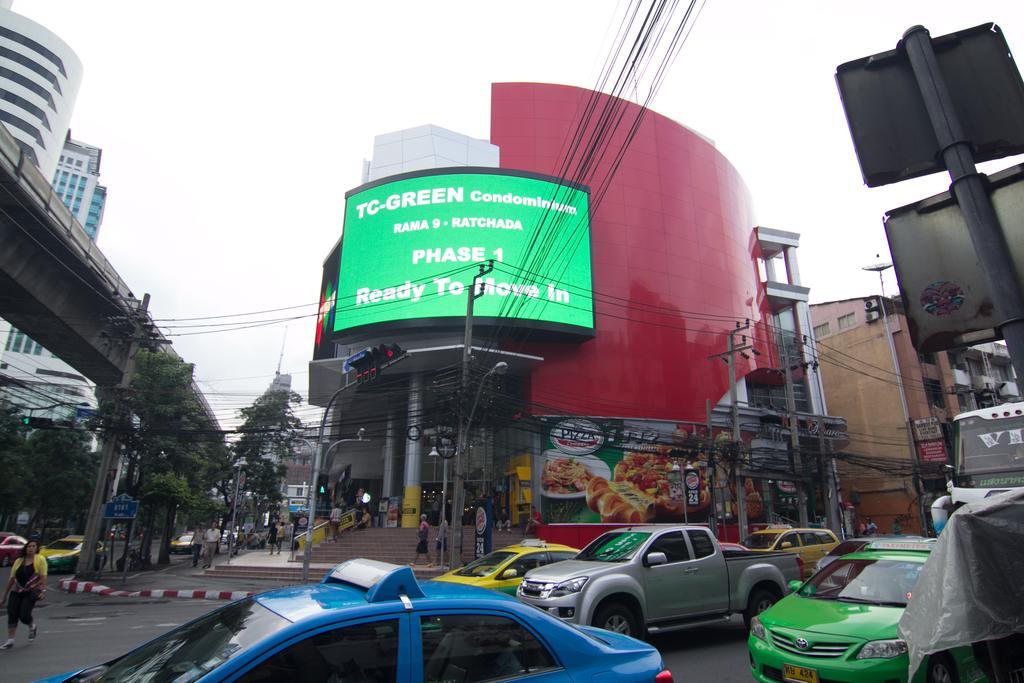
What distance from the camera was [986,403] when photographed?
39.3 metres

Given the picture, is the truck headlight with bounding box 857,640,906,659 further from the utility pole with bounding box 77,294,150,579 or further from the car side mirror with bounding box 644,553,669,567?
the utility pole with bounding box 77,294,150,579

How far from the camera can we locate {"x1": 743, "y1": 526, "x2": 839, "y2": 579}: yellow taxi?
14922mm

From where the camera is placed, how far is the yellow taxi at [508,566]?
412 inches

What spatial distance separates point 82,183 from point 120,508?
368 ft

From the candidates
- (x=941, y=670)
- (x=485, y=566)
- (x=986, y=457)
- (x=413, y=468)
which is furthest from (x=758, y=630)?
(x=413, y=468)

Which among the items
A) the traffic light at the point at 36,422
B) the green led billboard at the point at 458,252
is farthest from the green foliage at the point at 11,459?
the green led billboard at the point at 458,252

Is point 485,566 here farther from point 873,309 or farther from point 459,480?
point 873,309

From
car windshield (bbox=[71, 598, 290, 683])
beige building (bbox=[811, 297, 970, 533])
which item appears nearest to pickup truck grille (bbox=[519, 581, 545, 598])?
car windshield (bbox=[71, 598, 290, 683])

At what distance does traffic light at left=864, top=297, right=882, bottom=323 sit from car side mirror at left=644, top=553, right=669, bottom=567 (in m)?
38.3

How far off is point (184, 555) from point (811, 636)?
44.5 metres

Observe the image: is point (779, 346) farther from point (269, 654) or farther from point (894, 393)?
point (269, 654)

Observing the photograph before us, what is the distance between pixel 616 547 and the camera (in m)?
8.79

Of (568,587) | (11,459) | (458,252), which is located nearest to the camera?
Result: (568,587)

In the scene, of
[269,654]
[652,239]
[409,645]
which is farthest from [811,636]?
[652,239]
